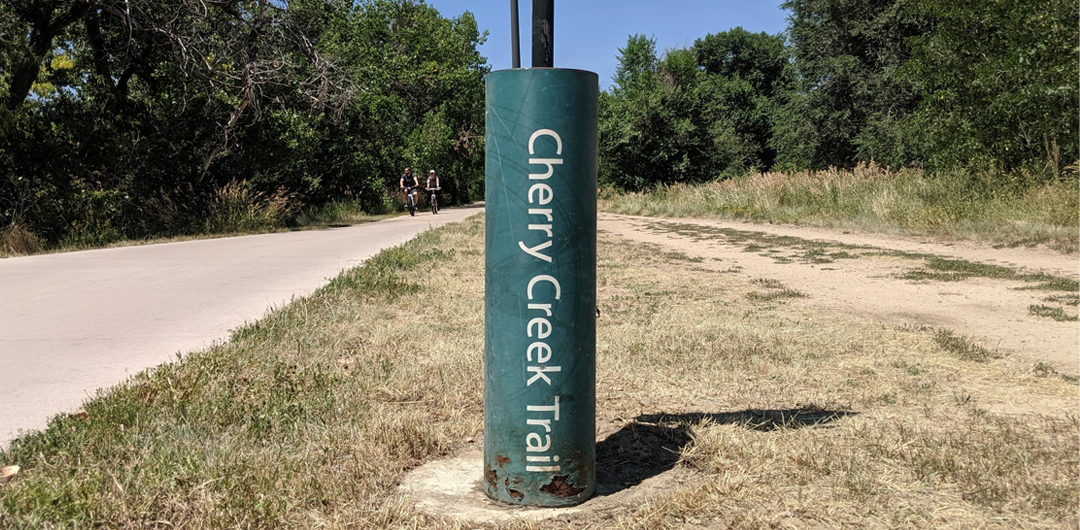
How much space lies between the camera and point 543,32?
2.85 metres

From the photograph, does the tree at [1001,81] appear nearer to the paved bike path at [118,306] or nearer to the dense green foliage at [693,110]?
the paved bike path at [118,306]

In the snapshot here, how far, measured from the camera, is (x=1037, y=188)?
14508 millimetres

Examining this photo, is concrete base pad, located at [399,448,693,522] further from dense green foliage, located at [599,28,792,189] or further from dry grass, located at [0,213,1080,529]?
dense green foliage, located at [599,28,792,189]

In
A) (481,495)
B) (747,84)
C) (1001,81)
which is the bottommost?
(481,495)

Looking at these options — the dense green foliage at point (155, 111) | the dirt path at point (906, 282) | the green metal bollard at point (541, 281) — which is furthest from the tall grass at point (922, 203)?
the dense green foliage at point (155, 111)

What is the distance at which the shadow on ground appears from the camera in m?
3.23

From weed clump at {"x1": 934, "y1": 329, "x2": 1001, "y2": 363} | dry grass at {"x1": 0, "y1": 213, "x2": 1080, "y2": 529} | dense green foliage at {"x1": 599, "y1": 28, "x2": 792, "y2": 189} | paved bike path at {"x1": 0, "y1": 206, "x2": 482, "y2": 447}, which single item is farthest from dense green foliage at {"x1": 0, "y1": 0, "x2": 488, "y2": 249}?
dense green foliage at {"x1": 599, "y1": 28, "x2": 792, "y2": 189}

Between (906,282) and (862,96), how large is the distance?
3164 centimetres

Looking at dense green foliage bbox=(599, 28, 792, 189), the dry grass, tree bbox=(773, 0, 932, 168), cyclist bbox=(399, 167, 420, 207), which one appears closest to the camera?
the dry grass

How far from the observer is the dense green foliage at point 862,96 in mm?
15617

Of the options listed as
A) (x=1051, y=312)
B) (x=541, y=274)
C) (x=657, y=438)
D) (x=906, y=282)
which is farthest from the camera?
(x=906, y=282)

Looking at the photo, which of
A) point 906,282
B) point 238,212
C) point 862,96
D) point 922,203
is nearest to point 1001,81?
point 922,203

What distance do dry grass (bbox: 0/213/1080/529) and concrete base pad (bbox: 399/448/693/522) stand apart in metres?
0.07

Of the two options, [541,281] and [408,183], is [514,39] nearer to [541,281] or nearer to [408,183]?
[541,281]
